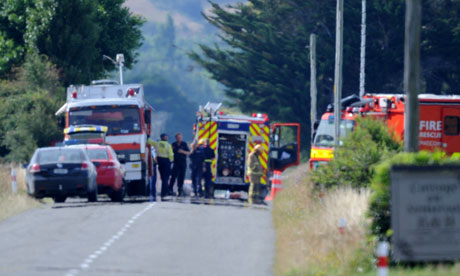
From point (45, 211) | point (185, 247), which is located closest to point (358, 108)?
point (45, 211)

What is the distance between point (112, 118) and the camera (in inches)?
1224

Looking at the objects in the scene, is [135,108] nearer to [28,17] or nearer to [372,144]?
[372,144]

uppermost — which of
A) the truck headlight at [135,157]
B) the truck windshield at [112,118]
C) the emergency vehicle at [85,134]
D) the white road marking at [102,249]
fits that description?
the truck windshield at [112,118]

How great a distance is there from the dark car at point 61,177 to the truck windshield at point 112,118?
4.70 metres

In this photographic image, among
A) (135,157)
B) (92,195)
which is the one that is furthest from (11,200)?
(135,157)

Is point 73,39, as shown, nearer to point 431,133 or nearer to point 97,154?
point 97,154

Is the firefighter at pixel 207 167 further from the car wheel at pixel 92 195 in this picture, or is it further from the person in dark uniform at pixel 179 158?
the car wheel at pixel 92 195

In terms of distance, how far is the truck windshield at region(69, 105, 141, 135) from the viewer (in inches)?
1219

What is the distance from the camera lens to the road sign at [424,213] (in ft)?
44.3

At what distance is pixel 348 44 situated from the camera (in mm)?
56938

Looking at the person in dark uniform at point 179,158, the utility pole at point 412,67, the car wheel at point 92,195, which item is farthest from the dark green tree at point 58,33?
the utility pole at point 412,67

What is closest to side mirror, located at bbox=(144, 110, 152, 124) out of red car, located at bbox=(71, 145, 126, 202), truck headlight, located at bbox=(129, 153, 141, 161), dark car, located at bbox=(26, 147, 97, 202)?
truck headlight, located at bbox=(129, 153, 141, 161)

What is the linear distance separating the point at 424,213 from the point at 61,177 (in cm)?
1412

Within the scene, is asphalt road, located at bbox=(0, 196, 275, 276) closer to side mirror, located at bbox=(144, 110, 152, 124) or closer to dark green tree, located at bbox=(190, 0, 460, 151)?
side mirror, located at bbox=(144, 110, 152, 124)
